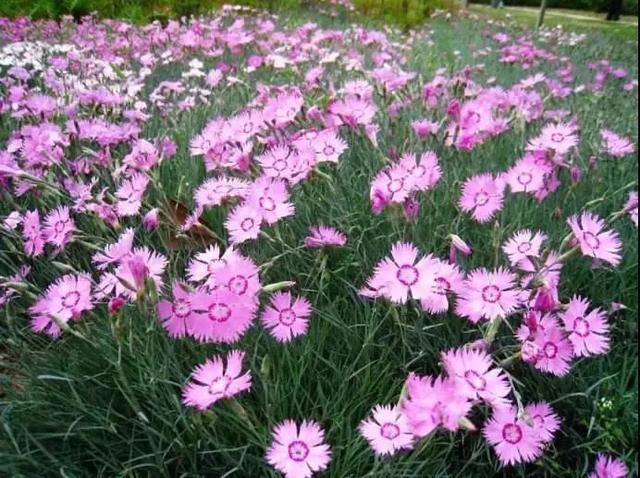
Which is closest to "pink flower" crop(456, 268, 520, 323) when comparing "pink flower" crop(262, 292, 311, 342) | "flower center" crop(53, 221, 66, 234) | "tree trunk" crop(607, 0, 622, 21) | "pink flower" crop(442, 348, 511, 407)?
"pink flower" crop(442, 348, 511, 407)

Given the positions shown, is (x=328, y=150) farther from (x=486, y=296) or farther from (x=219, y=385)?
(x=219, y=385)

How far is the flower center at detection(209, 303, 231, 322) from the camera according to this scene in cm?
108

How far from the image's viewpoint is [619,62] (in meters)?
6.14

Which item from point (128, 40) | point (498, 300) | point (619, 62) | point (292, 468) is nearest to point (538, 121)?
point (498, 300)

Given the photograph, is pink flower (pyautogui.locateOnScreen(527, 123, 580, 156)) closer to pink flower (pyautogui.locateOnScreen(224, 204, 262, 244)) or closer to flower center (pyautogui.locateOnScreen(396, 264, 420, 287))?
flower center (pyautogui.locateOnScreen(396, 264, 420, 287))

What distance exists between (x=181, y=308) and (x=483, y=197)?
81cm

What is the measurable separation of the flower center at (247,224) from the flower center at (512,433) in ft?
2.28

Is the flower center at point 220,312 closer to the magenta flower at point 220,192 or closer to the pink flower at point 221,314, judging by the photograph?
the pink flower at point 221,314

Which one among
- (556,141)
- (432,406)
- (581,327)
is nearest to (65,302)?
(432,406)

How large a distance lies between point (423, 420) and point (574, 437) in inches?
25.2

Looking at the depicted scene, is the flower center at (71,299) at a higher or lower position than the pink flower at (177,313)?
lower

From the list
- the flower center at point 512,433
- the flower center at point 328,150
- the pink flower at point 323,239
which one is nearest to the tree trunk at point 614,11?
the flower center at point 328,150

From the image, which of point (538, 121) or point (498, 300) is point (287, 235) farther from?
point (538, 121)

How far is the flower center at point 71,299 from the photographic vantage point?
1.26 meters
